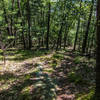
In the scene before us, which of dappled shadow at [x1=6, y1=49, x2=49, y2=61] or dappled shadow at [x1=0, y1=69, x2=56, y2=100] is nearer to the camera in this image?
dappled shadow at [x1=0, y1=69, x2=56, y2=100]

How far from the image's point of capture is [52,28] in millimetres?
22828

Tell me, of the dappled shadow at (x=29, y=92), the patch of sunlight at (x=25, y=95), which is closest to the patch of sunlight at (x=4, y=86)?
the dappled shadow at (x=29, y=92)

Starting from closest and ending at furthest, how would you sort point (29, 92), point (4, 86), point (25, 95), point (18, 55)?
point (25, 95) → point (29, 92) → point (4, 86) → point (18, 55)

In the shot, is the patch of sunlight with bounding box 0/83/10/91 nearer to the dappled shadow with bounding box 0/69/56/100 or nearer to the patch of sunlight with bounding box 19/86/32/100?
the dappled shadow with bounding box 0/69/56/100

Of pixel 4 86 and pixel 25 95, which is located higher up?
pixel 25 95

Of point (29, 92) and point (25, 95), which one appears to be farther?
point (29, 92)

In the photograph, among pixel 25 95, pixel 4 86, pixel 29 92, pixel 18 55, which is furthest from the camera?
pixel 18 55

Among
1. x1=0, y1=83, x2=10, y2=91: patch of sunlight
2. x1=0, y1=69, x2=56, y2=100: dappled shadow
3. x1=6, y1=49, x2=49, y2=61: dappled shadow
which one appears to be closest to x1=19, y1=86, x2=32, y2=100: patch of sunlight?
x1=0, y1=69, x2=56, y2=100: dappled shadow

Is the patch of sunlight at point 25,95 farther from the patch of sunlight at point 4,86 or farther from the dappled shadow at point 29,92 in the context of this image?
the patch of sunlight at point 4,86

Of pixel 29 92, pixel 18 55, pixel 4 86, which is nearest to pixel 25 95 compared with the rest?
pixel 29 92

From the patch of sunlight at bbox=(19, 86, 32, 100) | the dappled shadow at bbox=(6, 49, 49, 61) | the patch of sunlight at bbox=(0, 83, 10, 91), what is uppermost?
the patch of sunlight at bbox=(19, 86, 32, 100)

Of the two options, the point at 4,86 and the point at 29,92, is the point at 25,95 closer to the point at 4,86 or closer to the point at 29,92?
the point at 29,92

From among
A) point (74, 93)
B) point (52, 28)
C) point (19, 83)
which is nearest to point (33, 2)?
point (52, 28)

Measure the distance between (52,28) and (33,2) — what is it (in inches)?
266
